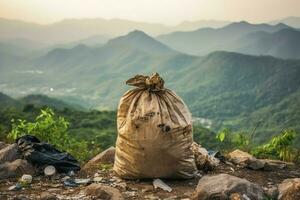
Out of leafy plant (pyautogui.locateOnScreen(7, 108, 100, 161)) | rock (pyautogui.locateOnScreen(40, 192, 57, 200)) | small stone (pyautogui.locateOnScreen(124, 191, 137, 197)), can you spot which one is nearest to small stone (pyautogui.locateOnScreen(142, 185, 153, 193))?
small stone (pyautogui.locateOnScreen(124, 191, 137, 197))

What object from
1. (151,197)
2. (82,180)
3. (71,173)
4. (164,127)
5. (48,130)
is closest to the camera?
(151,197)

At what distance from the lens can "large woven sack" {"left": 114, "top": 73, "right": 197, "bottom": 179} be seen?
4.41 meters

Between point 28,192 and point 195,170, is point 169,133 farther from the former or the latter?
point 28,192

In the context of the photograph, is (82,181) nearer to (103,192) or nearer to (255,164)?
(103,192)

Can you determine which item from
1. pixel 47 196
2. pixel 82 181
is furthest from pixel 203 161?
pixel 47 196

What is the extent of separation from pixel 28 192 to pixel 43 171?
61cm

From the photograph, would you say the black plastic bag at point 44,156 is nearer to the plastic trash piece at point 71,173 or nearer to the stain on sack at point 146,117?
the plastic trash piece at point 71,173

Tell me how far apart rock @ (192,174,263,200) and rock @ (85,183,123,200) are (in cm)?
72

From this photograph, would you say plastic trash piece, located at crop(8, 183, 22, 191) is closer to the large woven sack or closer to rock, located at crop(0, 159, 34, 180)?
rock, located at crop(0, 159, 34, 180)

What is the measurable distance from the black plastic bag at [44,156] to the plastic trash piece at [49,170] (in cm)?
7

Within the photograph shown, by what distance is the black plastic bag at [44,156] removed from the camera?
194 inches

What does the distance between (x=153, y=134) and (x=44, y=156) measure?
4.62 feet

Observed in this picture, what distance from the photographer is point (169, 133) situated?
4.42 meters

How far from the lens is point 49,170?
15.8ft
